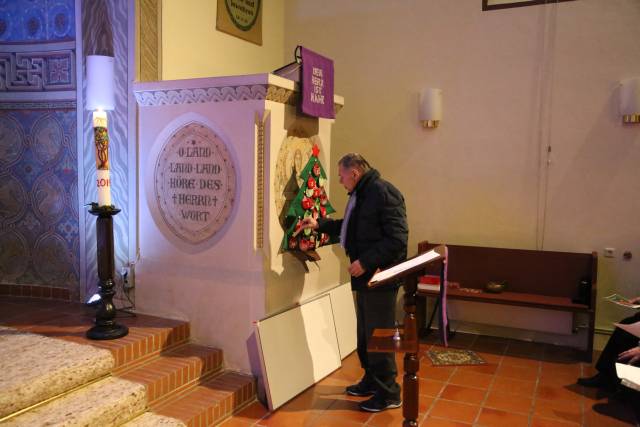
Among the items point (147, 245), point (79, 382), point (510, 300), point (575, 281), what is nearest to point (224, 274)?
point (147, 245)

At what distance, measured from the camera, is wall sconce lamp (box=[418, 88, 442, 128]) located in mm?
5492

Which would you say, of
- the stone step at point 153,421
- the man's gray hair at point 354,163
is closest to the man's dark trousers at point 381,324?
the man's gray hair at point 354,163

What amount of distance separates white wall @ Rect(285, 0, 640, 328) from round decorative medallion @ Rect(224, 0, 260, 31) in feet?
2.17

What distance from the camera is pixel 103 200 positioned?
145 inches

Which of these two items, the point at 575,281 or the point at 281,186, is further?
the point at 575,281

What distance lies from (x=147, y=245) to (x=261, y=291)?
40.5 inches

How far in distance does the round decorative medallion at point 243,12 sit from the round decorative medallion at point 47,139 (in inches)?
73.8

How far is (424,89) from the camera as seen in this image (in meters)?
5.56

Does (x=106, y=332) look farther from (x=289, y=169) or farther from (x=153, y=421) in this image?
(x=289, y=169)

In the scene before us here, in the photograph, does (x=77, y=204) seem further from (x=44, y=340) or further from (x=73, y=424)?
(x=73, y=424)

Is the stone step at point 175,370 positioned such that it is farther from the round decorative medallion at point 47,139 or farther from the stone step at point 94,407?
the round decorative medallion at point 47,139

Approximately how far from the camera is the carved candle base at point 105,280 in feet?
12.0

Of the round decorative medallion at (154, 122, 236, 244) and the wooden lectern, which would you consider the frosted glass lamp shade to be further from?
the wooden lectern

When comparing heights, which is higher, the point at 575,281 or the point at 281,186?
the point at 281,186
